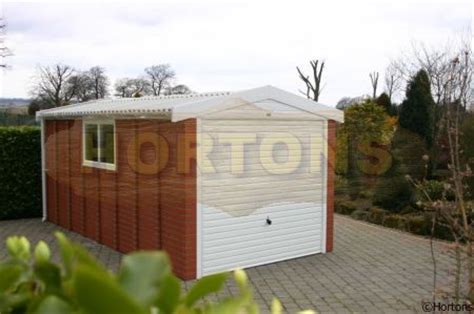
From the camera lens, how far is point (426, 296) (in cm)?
622

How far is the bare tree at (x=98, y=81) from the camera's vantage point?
88.4 ft

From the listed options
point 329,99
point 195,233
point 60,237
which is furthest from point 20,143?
point 329,99

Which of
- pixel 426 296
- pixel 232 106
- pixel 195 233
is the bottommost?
pixel 426 296

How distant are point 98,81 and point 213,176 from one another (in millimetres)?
21910

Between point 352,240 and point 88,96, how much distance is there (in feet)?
68.4

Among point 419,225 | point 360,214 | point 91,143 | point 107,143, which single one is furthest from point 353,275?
point 91,143

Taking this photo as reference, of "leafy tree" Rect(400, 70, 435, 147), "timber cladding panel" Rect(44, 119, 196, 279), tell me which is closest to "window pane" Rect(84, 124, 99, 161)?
"timber cladding panel" Rect(44, 119, 196, 279)

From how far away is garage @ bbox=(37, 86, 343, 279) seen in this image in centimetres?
680

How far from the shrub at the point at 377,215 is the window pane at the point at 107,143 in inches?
221

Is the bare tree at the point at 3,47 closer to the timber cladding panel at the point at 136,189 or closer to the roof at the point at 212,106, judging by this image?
the timber cladding panel at the point at 136,189

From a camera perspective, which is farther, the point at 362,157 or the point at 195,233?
the point at 362,157

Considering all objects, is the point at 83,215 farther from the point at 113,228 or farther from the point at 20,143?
the point at 20,143

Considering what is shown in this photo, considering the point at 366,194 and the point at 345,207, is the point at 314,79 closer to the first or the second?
the point at 366,194

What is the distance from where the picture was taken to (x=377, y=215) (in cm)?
1075
